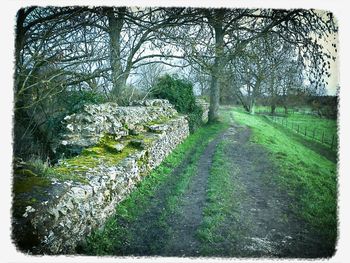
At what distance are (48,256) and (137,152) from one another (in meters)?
3.64

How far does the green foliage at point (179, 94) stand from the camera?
1463 centimetres

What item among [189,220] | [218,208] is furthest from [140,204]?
[218,208]

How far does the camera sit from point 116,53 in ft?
26.7

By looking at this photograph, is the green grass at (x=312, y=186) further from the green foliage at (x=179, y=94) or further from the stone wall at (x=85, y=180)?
the green foliage at (x=179, y=94)

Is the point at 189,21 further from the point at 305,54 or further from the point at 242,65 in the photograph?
the point at 242,65

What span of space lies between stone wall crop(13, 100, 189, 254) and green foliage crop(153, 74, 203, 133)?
234 inches

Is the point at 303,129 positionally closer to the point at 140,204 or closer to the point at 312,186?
the point at 312,186

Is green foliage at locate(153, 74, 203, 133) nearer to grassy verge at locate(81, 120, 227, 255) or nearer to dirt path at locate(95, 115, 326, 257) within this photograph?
grassy verge at locate(81, 120, 227, 255)

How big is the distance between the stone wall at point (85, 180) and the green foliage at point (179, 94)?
5.94m

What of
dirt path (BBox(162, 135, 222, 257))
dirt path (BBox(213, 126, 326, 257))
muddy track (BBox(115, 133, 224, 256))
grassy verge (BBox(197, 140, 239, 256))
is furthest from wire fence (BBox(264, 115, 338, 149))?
muddy track (BBox(115, 133, 224, 256))

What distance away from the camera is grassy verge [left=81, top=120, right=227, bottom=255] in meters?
3.91

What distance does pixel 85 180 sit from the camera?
163 inches

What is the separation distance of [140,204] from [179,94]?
10.2 metres

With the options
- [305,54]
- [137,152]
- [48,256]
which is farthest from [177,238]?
[305,54]
